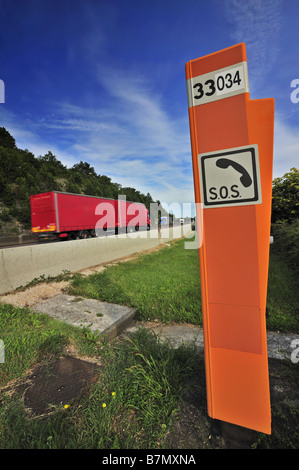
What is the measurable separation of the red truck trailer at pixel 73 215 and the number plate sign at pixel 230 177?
15.9 metres

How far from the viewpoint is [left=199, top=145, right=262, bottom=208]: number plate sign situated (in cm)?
143

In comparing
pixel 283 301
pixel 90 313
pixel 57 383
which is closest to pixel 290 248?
pixel 283 301

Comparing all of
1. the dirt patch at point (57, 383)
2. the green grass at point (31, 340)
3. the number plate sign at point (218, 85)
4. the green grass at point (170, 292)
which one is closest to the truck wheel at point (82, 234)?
the green grass at point (170, 292)

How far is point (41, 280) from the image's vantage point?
623 cm

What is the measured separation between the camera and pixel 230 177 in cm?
150

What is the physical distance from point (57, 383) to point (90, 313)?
193cm

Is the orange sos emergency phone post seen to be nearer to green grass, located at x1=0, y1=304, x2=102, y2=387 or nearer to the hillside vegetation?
green grass, located at x1=0, y1=304, x2=102, y2=387

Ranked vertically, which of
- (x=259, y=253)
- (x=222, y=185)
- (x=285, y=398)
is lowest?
(x=285, y=398)

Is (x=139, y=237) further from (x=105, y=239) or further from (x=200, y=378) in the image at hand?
(x=200, y=378)

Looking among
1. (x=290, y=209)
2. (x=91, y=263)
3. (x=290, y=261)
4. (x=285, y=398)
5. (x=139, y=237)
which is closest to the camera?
(x=285, y=398)

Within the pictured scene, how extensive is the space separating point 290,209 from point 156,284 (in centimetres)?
1252

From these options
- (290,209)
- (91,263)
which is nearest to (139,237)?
(91,263)

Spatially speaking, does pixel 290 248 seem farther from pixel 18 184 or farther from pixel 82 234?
pixel 18 184

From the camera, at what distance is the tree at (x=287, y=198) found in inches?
553
